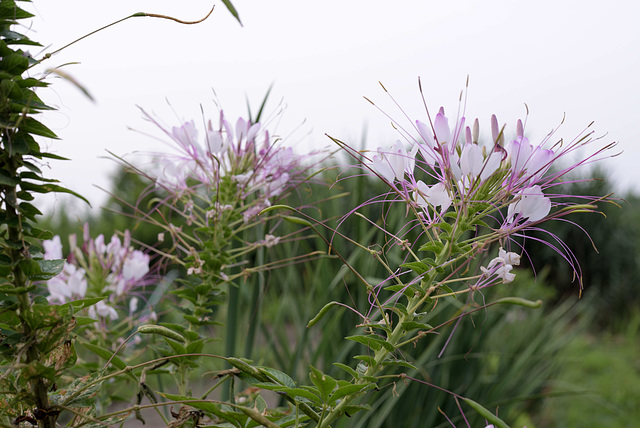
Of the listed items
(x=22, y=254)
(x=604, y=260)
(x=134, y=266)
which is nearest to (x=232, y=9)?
(x=22, y=254)

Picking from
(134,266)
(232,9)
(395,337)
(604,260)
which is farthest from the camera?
(604,260)

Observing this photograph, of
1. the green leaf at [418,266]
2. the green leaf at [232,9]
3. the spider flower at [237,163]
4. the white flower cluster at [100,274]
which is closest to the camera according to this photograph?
the green leaf at [232,9]

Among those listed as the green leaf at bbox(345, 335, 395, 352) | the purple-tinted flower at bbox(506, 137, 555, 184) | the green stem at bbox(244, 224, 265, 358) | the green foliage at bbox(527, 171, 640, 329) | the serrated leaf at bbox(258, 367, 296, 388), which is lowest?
the green foliage at bbox(527, 171, 640, 329)

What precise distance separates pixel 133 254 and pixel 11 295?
2.15 ft

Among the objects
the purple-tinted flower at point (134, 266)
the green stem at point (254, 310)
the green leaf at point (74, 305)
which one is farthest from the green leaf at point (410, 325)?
the purple-tinted flower at point (134, 266)

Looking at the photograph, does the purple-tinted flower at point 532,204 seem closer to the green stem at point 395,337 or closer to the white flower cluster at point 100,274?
the green stem at point 395,337

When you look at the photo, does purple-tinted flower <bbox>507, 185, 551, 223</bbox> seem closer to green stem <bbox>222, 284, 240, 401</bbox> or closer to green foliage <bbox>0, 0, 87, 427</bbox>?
green foliage <bbox>0, 0, 87, 427</bbox>

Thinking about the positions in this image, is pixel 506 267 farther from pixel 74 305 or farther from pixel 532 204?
pixel 74 305

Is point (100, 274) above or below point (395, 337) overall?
below

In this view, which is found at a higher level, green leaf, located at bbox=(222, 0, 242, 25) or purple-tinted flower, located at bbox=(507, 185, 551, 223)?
green leaf, located at bbox=(222, 0, 242, 25)

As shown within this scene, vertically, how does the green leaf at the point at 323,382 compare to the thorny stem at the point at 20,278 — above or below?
below

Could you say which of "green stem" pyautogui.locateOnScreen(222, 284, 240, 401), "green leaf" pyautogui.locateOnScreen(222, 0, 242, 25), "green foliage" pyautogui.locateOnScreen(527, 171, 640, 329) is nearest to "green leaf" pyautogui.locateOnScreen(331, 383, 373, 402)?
"green leaf" pyautogui.locateOnScreen(222, 0, 242, 25)

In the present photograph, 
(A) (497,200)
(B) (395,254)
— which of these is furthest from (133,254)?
(B) (395,254)

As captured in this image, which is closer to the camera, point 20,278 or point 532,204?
point 20,278
